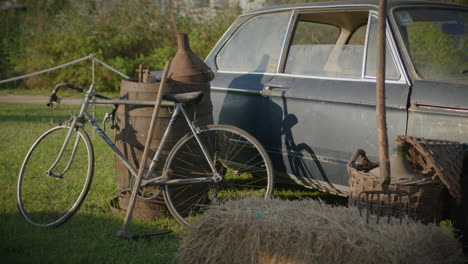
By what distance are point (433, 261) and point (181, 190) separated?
7.46ft

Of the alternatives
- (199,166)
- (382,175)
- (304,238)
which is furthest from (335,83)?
(304,238)

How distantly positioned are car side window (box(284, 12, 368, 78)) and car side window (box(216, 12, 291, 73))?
0.16 m

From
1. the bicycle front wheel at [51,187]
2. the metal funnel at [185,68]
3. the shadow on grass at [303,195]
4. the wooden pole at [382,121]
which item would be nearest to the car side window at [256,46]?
the metal funnel at [185,68]

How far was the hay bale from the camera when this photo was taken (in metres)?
2.49

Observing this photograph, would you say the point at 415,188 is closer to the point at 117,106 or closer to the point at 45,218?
the point at 117,106

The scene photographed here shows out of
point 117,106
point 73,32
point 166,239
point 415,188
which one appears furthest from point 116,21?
point 415,188

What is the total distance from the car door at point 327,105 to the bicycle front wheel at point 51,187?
169 cm

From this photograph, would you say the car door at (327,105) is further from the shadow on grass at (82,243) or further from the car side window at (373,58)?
the shadow on grass at (82,243)

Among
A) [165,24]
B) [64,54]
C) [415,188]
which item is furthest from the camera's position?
[165,24]

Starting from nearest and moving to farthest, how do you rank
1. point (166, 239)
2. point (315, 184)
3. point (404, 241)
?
point (404, 241) → point (166, 239) → point (315, 184)

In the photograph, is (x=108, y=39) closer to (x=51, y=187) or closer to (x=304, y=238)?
(x=51, y=187)

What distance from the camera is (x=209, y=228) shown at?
296cm

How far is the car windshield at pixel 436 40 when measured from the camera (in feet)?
12.6

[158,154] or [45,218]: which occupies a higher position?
[158,154]
